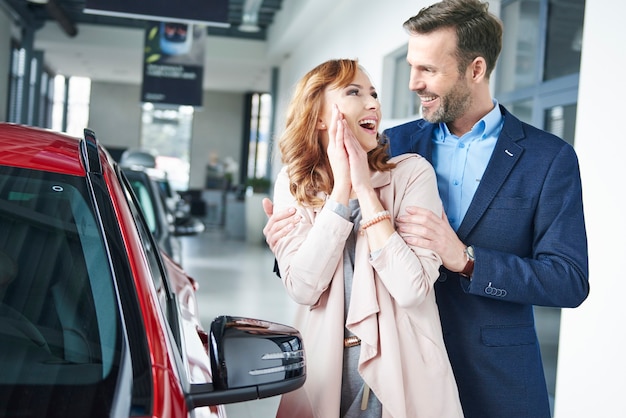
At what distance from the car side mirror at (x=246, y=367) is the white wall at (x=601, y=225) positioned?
240 centimetres

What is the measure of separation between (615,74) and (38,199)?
2.79 metres

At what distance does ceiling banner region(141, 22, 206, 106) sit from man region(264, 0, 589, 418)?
10263mm

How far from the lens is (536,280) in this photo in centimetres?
147

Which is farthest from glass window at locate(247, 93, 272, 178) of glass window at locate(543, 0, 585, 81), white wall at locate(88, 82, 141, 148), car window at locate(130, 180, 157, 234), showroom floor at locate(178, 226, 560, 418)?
glass window at locate(543, 0, 585, 81)

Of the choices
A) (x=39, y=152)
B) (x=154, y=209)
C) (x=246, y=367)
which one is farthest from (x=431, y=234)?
(x=154, y=209)

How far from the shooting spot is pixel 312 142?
63.1 inches

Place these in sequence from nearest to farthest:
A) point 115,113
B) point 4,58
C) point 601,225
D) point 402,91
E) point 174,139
Answer: point 601,225, point 402,91, point 4,58, point 115,113, point 174,139

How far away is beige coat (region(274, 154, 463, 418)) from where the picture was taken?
4.50 feet

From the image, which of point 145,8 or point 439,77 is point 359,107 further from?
point 145,8

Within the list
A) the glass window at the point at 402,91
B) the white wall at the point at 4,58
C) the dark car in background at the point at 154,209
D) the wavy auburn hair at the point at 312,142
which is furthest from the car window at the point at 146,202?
the white wall at the point at 4,58

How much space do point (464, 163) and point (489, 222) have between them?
0.55 feet

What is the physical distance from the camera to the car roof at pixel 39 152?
4.53ft

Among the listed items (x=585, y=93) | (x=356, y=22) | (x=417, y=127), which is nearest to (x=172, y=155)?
(x=356, y=22)

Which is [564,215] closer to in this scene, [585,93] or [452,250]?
[452,250]
